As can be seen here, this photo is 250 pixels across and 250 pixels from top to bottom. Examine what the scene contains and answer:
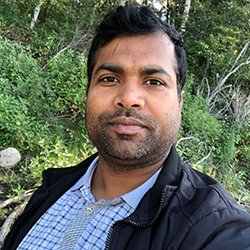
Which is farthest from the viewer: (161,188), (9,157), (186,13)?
(186,13)

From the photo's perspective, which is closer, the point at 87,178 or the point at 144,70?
the point at 144,70

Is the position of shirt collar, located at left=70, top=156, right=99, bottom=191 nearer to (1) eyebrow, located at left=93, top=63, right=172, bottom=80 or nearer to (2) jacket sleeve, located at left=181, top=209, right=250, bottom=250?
(1) eyebrow, located at left=93, top=63, right=172, bottom=80

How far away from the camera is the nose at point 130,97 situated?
1370mm

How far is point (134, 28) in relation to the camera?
5.01 feet

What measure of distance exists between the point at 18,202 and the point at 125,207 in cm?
192

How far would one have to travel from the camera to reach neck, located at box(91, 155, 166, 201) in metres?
1.52

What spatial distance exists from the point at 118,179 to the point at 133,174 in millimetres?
115

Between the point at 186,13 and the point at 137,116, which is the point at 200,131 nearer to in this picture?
the point at 137,116

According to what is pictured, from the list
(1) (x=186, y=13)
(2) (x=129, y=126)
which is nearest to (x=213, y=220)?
(2) (x=129, y=126)

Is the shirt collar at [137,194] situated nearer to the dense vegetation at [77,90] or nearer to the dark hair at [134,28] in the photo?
the dark hair at [134,28]

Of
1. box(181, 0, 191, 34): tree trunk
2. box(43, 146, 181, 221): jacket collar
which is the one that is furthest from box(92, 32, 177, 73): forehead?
box(181, 0, 191, 34): tree trunk

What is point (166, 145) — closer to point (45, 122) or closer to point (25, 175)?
point (25, 175)

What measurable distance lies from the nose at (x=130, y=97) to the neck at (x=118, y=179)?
14.8 inches

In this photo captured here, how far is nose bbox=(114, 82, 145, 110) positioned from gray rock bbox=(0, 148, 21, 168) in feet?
9.52
